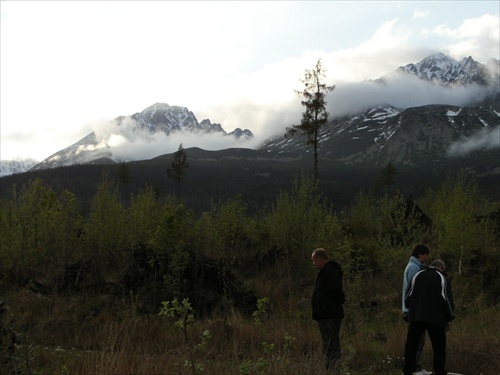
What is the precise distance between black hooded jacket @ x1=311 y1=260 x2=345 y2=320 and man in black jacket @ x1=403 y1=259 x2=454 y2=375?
3.56 feet

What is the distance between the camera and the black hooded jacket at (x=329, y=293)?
700cm

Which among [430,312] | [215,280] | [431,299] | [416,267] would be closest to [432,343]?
[430,312]

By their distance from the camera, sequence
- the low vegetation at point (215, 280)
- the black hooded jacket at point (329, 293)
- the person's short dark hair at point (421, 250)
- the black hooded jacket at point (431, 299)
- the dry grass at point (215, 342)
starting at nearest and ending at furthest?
the dry grass at point (215, 342), the black hooded jacket at point (431, 299), the black hooded jacket at point (329, 293), the person's short dark hair at point (421, 250), the low vegetation at point (215, 280)

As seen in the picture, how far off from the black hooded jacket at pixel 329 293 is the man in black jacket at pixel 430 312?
1086 millimetres

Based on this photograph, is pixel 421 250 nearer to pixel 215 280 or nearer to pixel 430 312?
pixel 430 312

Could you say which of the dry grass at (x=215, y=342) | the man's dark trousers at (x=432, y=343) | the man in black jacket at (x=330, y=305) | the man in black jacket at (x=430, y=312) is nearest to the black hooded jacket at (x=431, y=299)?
the man in black jacket at (x=430, y=312)

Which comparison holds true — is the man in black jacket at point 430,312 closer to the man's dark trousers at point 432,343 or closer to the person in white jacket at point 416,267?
the man's dark trousers at point 432,343

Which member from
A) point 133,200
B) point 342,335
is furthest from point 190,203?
point 342,335

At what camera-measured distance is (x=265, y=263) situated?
2002 cm

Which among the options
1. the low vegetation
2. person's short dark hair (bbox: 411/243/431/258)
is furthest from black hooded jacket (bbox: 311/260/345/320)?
person's short dark hair (bbox: 411/243/431/258)

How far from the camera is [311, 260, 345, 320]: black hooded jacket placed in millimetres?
7000

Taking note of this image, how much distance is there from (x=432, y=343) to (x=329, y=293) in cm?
170

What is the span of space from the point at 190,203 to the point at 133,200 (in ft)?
405

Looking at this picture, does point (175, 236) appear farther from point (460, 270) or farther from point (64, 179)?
point (64, 179)
